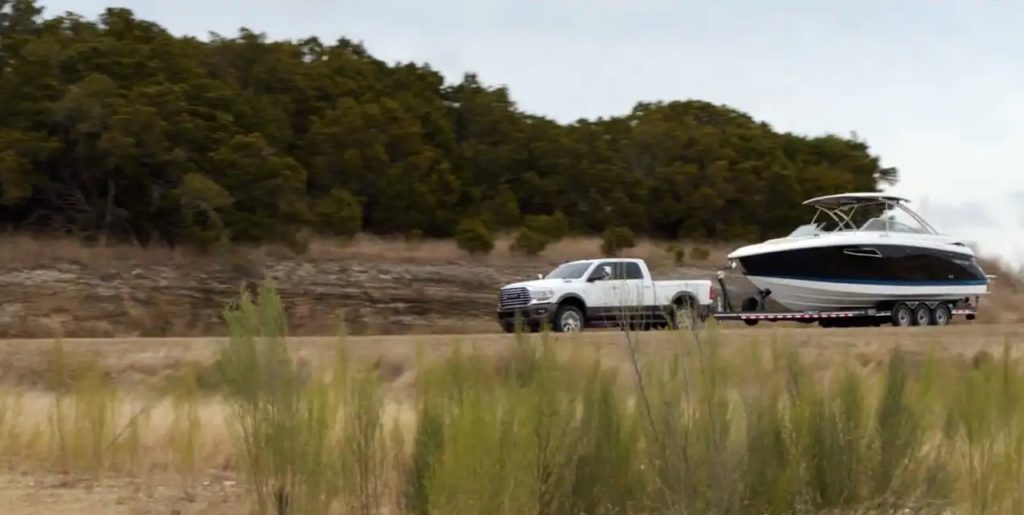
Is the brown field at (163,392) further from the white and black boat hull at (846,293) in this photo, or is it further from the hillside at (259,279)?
the hillside at (259,279)

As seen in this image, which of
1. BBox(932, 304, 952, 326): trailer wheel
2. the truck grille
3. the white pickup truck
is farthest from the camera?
BBox(932, 304, 952, 326): trailer wheel

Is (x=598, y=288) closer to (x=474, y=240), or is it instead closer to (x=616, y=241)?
(x=474, y=240)

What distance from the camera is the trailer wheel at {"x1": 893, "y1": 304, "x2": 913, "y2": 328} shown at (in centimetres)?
3206

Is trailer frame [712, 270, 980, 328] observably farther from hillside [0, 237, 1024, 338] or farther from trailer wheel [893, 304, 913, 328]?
hillside [0, 237, 1024, 338]

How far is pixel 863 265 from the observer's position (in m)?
31.3

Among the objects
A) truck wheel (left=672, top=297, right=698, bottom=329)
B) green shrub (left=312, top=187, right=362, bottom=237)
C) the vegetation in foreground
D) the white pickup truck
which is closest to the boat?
the white pickup truck

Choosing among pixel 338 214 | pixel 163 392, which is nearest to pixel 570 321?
pixel 338 214

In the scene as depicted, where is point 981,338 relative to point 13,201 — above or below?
below

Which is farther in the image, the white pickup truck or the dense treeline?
the dense treeline

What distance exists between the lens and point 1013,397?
36.7 feet

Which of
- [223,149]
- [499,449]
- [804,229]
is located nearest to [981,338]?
[804,229]

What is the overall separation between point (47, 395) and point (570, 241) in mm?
27287

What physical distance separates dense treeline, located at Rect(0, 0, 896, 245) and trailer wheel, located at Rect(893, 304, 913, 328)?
50.3 ft

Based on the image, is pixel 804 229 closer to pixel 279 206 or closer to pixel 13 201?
pixel 279 206
